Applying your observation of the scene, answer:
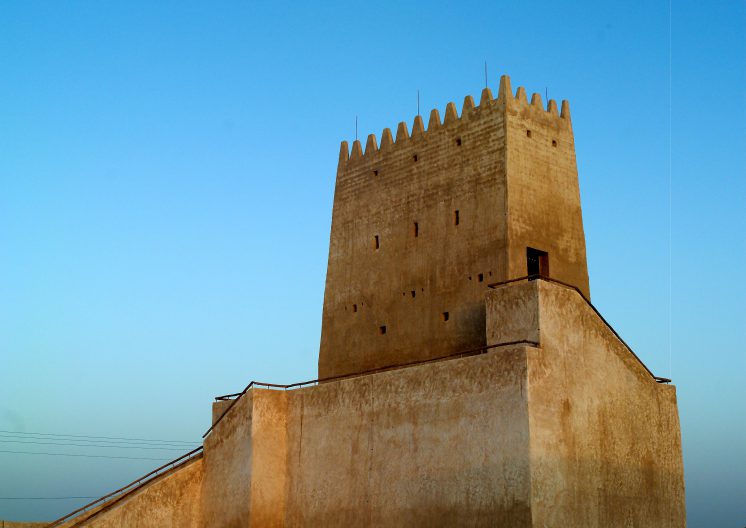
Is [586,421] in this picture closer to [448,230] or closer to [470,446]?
[470,446]

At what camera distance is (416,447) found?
26.1m

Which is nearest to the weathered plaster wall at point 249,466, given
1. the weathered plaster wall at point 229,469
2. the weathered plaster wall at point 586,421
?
the weathered plaster wall at point 229,469

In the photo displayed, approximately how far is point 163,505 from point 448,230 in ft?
36.8

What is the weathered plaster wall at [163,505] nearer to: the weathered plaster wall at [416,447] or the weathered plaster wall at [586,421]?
the weathered plaster wall at [416,447]

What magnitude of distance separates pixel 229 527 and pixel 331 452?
3.67 meters

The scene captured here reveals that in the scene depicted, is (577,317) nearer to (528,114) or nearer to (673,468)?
(673,468)

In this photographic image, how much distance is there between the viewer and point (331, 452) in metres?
28.4

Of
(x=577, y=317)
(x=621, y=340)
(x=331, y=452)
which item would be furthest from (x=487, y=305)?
(x=331, y=452)

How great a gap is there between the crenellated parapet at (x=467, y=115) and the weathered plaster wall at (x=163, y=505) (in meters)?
11.3

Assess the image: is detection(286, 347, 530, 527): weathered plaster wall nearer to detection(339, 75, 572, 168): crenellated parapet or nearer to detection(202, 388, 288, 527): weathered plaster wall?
detection(202, 388, 288, 527): weathered plaster wall

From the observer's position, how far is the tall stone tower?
29.4 meters

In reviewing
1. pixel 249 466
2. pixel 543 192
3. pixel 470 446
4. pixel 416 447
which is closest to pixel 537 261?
pixel 543 192

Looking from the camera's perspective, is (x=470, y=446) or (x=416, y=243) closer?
(x=470, y=446)

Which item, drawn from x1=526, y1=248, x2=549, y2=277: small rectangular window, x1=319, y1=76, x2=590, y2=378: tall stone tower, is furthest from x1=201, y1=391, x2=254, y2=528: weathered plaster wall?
x1=526, y1=248, x2=549, y2=277: small rectangular window
